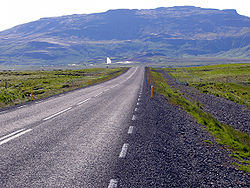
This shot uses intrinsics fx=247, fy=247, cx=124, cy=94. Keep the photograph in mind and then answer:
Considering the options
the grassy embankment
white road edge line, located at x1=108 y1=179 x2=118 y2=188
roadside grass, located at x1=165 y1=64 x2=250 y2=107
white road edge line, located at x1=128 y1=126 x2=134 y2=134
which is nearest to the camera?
white road edge line, located at x1=108 y1=179 x2=118 y2=188

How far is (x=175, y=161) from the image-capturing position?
7.02 metres

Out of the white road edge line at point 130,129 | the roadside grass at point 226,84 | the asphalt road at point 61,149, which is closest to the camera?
the asphalt road at point 61,149

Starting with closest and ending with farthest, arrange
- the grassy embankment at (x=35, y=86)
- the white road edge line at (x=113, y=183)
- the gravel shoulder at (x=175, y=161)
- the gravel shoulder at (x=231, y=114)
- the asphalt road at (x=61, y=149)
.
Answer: the white road edge line at (x=113, y=183) < the asphalt road at (x=61, y=149) < the gravel shoulder at (x=175, y=161) < the gravel shoulder at (x=231, y=114) < the grassy embankment at (x=35, y=86)

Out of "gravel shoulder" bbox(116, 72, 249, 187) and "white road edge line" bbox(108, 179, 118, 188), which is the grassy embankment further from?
"white road edge line" bbox(108, 179, 118, 188)

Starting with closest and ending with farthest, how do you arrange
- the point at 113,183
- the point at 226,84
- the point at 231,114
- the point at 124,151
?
1. the point at 113,183
2. the point at 124,151
3. the point at 231,114
4. the point at 226,84

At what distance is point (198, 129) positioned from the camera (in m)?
11.6

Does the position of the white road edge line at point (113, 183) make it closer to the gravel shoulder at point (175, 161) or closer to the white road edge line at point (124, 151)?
the gravel shoulder at point (175, 161)

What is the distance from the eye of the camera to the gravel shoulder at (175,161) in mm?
5824

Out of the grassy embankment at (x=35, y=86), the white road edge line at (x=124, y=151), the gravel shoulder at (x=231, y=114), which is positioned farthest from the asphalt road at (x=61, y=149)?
the grassy embankment at (x=35, y=86)

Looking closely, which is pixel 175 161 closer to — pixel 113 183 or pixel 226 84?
pixel 113 183

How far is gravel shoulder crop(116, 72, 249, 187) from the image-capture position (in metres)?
5.82

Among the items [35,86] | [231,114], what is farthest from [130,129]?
[35,86]

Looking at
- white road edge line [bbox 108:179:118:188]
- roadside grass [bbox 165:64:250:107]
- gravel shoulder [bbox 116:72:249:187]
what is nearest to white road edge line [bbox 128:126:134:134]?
gravel shoulder [bbox 116:72:249:187]

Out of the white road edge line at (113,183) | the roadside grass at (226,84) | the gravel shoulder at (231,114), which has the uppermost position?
the white road edge line at (113,183)
